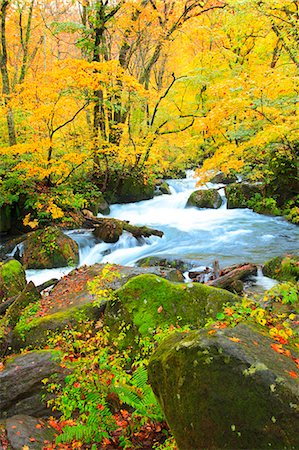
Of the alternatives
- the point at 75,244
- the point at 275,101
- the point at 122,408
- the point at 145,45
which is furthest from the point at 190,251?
the point at 145,45

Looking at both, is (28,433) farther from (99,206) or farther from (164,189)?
(164,189)

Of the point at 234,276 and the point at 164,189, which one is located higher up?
the point at 164,189

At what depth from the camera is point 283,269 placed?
7.94 meters

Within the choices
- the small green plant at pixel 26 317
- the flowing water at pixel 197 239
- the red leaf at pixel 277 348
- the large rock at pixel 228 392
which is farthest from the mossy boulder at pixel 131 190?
the large rock at pixel 228 392

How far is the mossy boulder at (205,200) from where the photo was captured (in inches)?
683

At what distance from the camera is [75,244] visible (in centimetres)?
1088

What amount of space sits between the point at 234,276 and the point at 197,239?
543 cm

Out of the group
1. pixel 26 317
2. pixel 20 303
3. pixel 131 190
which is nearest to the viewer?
pixel 26 317

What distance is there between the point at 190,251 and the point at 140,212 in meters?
6.27

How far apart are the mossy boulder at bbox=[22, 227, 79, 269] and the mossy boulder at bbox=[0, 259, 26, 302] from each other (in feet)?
6.42

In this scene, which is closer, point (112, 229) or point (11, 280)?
point (11, 280)

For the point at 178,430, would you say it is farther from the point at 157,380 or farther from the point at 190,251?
the point at 190,251

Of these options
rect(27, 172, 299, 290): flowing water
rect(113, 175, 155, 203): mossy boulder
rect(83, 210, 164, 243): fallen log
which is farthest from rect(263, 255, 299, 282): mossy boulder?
rect(113, 175, 155, 203): mossy boulder

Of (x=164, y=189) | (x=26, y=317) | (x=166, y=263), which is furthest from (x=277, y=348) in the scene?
(x=164, y=189)
